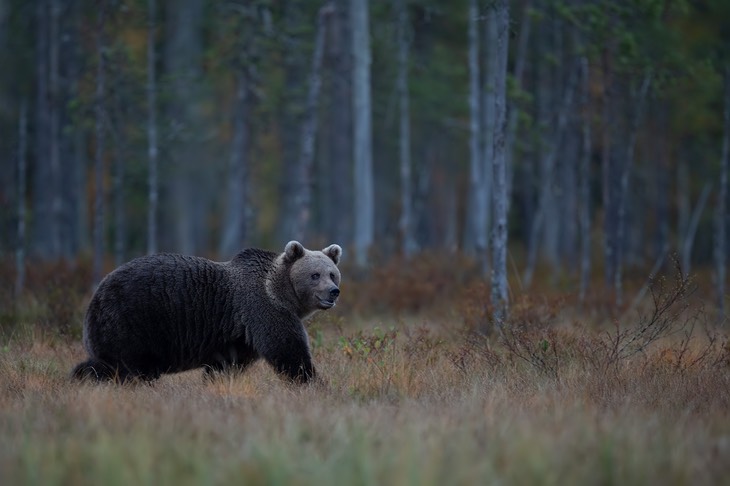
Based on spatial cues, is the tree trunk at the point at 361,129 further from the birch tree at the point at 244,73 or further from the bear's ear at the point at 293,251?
the bear's ear at the point at 293,251

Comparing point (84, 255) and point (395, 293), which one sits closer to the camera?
point (395, 293)

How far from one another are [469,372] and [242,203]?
12.3 m

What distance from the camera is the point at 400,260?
1775 centimetres

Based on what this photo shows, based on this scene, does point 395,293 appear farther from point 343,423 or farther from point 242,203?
point 343,423

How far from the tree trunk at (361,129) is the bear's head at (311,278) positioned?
32.9 feet

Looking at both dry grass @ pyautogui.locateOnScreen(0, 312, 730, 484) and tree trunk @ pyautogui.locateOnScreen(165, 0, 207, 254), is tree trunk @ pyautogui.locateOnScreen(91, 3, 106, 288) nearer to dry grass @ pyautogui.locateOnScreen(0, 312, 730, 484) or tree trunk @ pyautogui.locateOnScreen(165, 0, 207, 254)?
dry grass @ pyautogui.locateOnScreen(0, 312, 730, 484)

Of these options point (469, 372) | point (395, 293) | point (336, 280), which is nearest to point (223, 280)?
point (336, 280)

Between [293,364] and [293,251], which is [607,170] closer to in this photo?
[293,251]

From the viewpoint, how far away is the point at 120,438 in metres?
5.28

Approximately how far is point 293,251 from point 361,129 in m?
11.6

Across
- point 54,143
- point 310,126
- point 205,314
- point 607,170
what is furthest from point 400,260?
point 54,143

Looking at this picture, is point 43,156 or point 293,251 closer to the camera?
point 293,251

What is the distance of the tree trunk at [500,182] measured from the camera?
35.2 feet

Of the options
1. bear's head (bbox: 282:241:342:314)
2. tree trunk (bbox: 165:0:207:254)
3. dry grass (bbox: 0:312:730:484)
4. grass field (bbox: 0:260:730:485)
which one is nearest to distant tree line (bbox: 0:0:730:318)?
tree trunk (bbox: 165:0:207:254)
